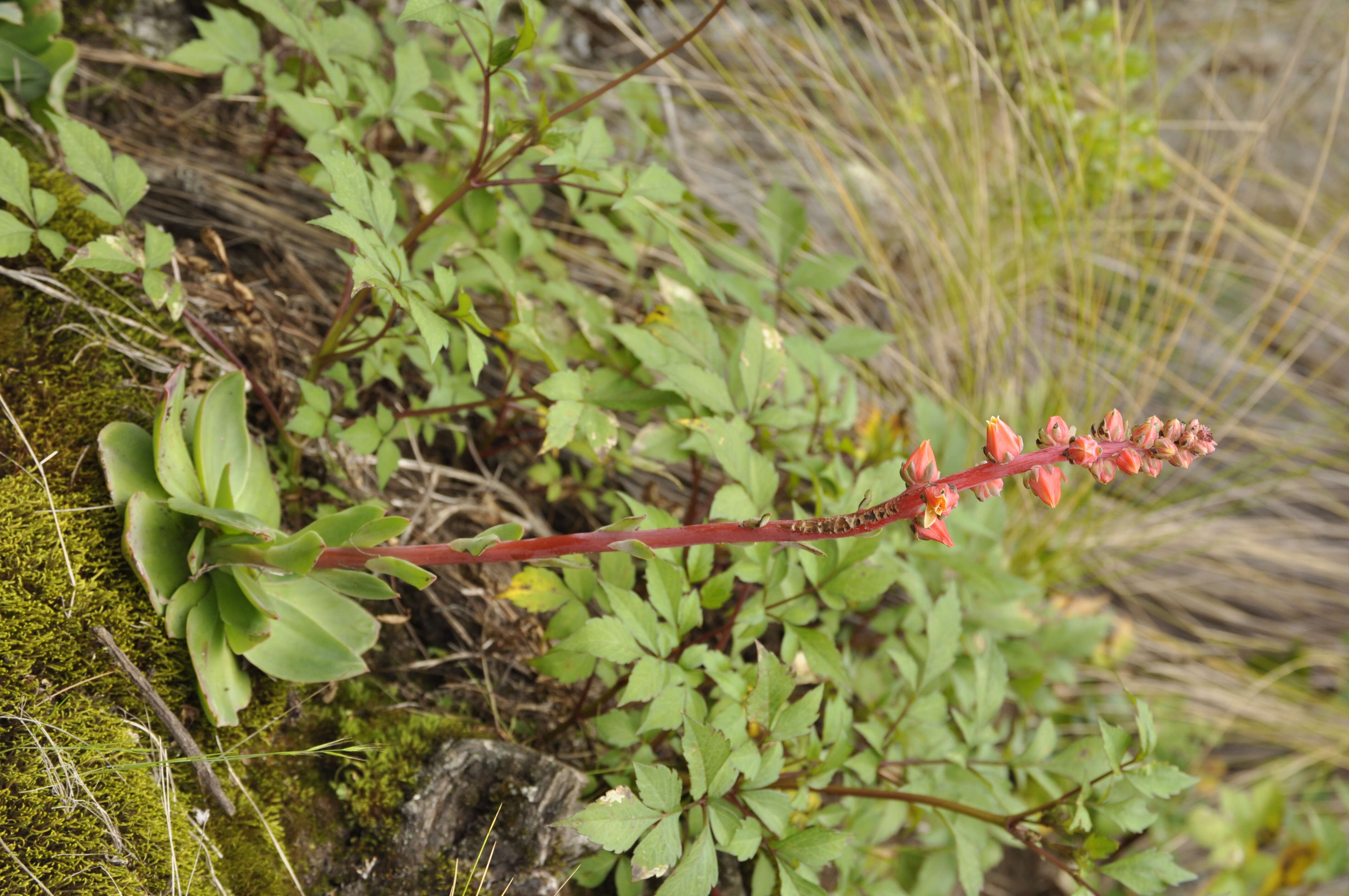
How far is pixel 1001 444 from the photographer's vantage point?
94 centimetres

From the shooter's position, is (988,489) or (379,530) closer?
(988,489)

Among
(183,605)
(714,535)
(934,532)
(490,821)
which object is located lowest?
(490,821)

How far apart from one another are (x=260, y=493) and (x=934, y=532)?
1.12m

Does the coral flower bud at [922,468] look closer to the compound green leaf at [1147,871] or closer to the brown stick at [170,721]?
the compound green leaf at [1147,871]

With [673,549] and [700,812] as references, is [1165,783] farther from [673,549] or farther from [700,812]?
[673,549]

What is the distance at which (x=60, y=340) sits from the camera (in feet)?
4.79

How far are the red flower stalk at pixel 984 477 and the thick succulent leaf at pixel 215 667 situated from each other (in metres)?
0.68

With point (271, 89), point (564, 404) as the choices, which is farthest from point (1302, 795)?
point (271, 89)

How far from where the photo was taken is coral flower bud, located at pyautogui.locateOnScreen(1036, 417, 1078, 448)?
36.9 inches

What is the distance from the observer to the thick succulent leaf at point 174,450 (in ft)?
4.23

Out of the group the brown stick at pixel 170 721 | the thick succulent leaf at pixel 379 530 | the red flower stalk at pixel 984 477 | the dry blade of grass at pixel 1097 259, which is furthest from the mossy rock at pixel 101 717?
the dry blade of grass at pixel 1097 259

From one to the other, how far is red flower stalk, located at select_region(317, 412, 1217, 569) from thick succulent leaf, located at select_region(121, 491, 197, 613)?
721 millimetres

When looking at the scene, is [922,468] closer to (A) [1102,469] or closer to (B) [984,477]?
(B) [984,477]

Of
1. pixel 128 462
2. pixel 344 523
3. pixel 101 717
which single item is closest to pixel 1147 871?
pixel 344 523
